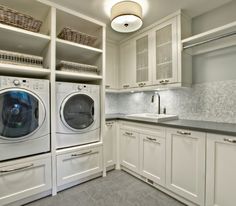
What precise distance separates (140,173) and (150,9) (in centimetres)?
230

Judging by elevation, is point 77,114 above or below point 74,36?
below

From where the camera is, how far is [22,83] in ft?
5.29

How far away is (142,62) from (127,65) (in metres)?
0.38

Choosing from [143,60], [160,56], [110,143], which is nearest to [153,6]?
[160,56]

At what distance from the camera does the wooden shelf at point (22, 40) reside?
163cm

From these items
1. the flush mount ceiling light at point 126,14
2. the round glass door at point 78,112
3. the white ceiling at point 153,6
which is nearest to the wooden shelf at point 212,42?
the white ceiling at point 153,6

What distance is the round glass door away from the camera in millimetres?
1963

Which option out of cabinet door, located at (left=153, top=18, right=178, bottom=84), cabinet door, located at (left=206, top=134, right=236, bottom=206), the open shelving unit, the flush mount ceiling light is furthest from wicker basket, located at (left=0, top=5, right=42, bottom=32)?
cabinet door, located at (left=206, top=134, right=236, bottom=206)

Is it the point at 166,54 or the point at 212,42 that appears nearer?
the point at 212,42

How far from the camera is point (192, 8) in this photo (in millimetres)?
2008

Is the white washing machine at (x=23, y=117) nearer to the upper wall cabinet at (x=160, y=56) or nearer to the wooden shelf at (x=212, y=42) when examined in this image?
the upper wall cabinet at (x=160, y=56)

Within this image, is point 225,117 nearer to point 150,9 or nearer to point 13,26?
point 150,9

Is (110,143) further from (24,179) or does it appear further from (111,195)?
(24,179)

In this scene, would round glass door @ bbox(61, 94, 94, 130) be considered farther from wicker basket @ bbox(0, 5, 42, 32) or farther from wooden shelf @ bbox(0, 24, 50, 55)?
wicker basket @ bbox(0, 5, 42, 32)
